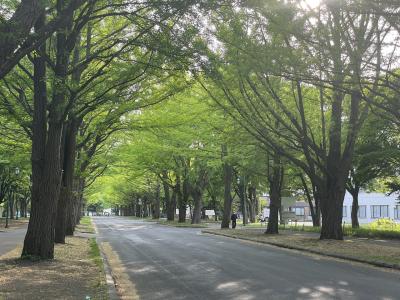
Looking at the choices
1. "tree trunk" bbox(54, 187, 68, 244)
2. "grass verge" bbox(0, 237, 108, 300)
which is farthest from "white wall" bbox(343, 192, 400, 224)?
"grass verge" bbox(0, 237, 108, 300)

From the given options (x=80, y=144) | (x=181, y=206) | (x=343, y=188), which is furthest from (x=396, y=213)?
(x=80, y=144)

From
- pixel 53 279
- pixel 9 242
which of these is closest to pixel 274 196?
pixel 9 242

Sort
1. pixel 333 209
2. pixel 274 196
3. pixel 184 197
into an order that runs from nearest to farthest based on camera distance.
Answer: pixel 333 209, pixel 274 196, pixel 184 197

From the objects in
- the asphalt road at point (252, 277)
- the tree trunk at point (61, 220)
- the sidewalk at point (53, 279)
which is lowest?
the asphalt road at point (252, 277)

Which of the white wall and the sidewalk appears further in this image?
the white wall

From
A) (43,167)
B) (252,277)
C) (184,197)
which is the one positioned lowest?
(252,277)

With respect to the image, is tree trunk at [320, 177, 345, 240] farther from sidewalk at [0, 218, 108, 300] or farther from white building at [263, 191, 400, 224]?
white building at [263, 191, 400, 224]

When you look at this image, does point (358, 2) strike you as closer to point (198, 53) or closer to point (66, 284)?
point (198, 53)

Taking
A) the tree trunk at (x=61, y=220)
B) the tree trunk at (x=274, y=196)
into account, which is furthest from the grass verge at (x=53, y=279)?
the tree trunk at (x=274, y=196)

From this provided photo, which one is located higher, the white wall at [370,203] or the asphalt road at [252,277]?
the white wall at [370,203]

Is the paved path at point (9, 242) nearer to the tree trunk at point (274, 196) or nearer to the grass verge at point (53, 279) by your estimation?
the grass verge at point (53, 279)

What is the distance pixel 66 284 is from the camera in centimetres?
993

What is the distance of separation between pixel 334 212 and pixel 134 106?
37.8 feet

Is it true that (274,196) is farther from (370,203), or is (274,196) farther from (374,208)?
(370,203)
